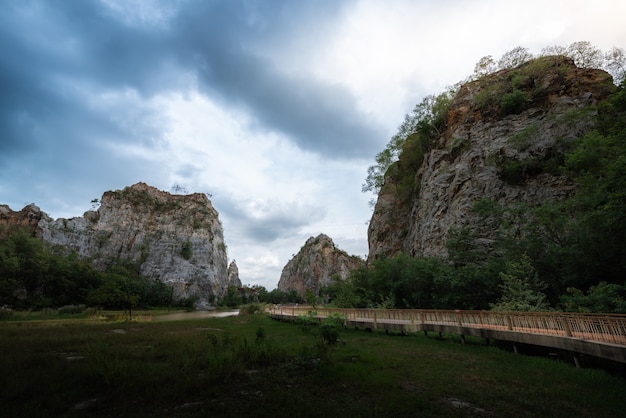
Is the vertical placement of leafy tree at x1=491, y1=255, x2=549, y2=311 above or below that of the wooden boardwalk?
above

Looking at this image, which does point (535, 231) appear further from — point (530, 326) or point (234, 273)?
point (234, 273)

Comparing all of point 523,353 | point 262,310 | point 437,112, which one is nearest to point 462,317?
point 523,353

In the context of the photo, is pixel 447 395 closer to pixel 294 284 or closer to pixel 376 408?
pixel 376 408

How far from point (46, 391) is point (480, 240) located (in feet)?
85.6

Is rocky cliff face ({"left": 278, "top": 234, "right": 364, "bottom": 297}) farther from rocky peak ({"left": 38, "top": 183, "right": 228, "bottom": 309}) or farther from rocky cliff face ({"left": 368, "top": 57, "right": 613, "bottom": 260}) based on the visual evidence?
rocky cliff face ({"left": 368, "top": 57, "right": 613, "bottom": 260})

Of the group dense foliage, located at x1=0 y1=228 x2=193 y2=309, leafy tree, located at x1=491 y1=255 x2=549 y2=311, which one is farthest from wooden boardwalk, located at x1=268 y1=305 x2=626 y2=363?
dense foliage, located at x1=0 y1=228 x2=193 y2=309

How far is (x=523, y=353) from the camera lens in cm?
1181

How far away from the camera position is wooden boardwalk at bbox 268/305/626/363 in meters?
7.98

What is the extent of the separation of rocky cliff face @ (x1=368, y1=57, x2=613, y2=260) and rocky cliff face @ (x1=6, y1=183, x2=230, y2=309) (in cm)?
8951

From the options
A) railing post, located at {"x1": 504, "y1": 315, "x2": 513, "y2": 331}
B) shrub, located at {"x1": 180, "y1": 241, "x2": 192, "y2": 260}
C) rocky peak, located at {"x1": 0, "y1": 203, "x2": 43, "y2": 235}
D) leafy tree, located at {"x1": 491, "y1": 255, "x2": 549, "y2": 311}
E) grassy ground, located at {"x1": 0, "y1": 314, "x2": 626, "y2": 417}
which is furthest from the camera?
shrub, located at {"x1": 180, "y1": 241, "x2": 192, "y2": 260}

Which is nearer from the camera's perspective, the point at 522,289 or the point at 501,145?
the point at 522,289

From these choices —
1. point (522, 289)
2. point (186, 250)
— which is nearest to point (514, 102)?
point (522, 289)

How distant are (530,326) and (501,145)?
22.5m

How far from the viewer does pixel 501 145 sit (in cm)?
2830
